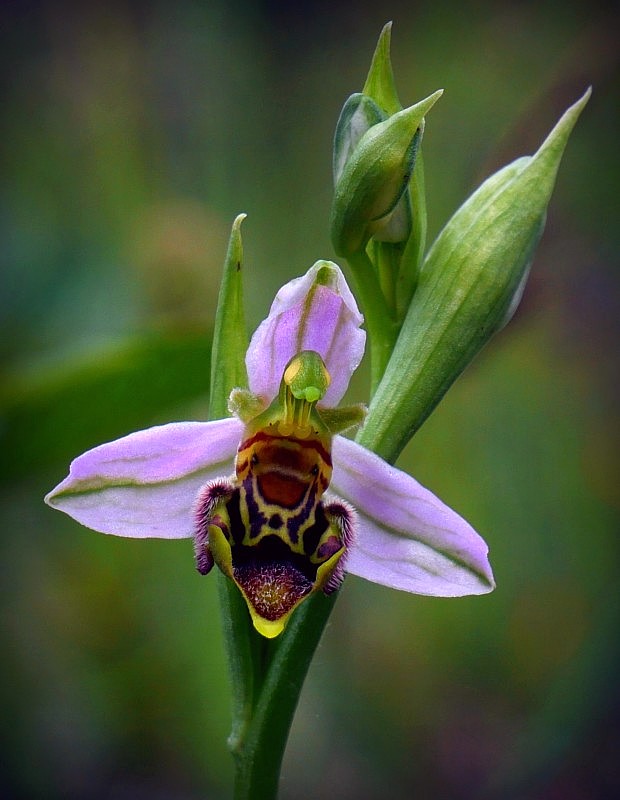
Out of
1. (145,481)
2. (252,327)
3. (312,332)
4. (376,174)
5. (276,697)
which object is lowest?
(276,697)

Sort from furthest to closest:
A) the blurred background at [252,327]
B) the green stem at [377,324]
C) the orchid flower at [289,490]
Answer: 1. the blurred background at [252,327]
2. the green stem at [377,324]
3. the orchid flower at [289,490]

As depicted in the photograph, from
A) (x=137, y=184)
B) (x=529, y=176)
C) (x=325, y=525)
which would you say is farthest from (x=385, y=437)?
(x=137, y=184)

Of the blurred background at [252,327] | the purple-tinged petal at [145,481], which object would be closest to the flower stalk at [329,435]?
the purple-tinged petal at [145,481]

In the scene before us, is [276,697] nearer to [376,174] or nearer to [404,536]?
[404,536]

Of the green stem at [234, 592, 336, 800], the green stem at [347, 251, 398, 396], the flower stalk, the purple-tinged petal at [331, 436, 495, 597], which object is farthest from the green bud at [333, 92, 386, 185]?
the green stem at [234, 592, 336, 800]

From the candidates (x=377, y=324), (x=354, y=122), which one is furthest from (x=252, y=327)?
(x=354, y=122)

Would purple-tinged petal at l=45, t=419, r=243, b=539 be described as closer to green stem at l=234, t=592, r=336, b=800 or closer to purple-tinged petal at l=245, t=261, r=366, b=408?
purple-tinged petal at l=245, t=261, r=366, b=408

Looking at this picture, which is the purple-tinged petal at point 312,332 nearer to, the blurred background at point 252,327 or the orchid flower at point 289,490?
the orchid flower at point 289,490
